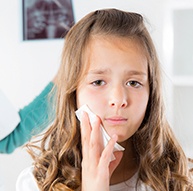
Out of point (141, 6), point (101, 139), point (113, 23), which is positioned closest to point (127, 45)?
point (113, 23)

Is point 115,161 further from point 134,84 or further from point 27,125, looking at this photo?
point 27,125

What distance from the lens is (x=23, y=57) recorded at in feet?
7.08

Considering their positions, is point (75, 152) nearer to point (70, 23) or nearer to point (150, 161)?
point (150, 161)

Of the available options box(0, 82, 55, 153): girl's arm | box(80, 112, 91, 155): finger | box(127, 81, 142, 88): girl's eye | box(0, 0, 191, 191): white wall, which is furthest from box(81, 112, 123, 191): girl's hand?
box(0, 0, 191, 191): white wall

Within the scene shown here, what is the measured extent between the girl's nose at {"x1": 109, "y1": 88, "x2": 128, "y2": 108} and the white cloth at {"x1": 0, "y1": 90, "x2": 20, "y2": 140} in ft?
2.04

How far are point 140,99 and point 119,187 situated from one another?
24cm

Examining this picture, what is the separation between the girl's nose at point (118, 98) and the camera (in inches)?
36.4

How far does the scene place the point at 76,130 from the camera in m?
1.08

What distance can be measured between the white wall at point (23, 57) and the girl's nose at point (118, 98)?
1242 millimetres

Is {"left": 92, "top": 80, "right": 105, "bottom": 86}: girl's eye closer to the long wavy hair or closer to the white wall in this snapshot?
the long wavy hair

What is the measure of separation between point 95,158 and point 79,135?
141 mm

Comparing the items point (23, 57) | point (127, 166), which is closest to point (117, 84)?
point (127, 166)

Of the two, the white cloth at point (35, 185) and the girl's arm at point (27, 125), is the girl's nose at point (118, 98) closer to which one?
the white cloth at point (35, 185)

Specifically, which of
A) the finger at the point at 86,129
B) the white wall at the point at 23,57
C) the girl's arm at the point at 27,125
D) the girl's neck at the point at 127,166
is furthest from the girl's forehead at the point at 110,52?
the white wall at the point at 23,57
